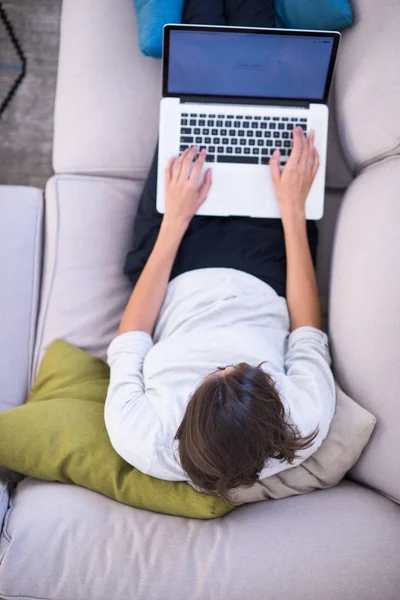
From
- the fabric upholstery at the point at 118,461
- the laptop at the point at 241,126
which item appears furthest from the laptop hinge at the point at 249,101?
the fabric upholstery at the point at 118,461

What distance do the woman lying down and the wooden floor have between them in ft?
2.18

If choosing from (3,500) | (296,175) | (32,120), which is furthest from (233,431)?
(32,120)

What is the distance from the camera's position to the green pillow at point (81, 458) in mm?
967

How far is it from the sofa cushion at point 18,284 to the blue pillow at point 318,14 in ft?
2.38

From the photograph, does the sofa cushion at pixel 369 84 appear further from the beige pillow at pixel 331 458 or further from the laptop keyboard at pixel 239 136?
the beige pillow at pixel 331 458

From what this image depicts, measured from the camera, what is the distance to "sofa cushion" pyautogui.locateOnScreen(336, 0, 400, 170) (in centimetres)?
113

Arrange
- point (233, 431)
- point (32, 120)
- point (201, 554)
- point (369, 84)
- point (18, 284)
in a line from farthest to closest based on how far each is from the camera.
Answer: point (32, 120) → point (18, 284) → point (369, 84) → point (201, 554) → point (233, 431)

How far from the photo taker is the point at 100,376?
3.92 ft

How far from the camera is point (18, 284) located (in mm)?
1256

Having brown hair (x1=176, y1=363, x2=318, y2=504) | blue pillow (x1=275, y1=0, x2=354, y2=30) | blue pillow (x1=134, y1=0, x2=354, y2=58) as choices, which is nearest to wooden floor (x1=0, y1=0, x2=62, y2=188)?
blue pillow (x1=134, y1=0, x2=354, y2=58)

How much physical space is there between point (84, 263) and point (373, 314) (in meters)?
0.65

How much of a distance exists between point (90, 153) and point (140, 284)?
378 millimetres

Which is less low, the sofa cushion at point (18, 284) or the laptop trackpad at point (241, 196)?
the laptop trackpad at point (241, 196)

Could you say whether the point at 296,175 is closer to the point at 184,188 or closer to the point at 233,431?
the point at 184,188
